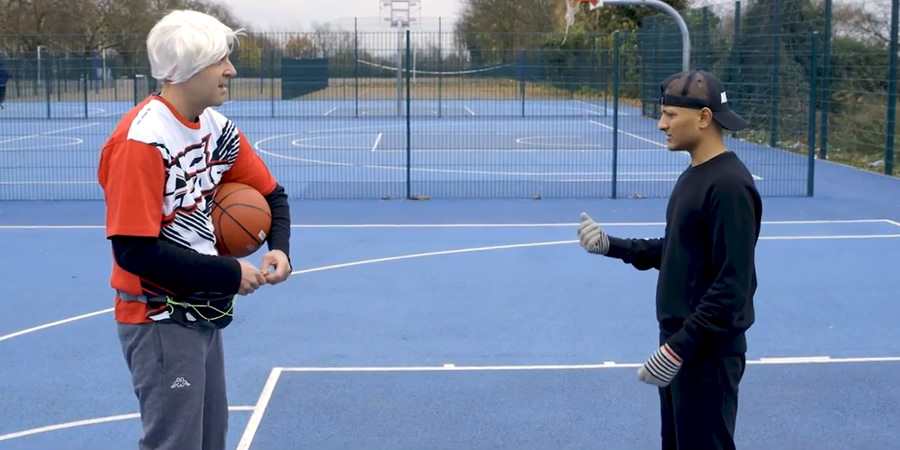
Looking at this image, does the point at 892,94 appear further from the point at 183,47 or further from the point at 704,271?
the point at 183,47

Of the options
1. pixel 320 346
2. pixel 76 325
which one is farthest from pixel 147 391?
pixel 76 325

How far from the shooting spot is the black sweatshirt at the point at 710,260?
3506 millimetres

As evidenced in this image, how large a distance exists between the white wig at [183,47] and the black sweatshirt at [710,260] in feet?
5.17

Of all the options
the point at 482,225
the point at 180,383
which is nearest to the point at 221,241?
the point at 180,383

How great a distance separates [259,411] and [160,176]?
113 inches

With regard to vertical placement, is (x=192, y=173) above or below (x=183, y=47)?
below

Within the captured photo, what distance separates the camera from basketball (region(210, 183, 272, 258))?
3607 mm

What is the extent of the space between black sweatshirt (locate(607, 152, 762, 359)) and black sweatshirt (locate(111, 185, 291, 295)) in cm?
142

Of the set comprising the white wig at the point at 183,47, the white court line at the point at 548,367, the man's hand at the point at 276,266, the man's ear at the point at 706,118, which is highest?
the white wig at the point at 183,47

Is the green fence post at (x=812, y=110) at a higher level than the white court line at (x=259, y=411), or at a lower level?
higher

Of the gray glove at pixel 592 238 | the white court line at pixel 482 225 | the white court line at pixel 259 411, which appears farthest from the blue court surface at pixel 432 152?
the gray glove at pixel 592 238

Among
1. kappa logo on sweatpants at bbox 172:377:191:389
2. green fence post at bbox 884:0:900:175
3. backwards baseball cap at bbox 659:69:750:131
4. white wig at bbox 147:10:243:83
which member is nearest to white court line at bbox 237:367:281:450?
kappa logo on sweatpants at bbox 172:377:191:389

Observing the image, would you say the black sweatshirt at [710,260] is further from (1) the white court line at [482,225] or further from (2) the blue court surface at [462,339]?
(1) the white court line at [482,225]

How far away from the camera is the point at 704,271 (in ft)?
12.0
